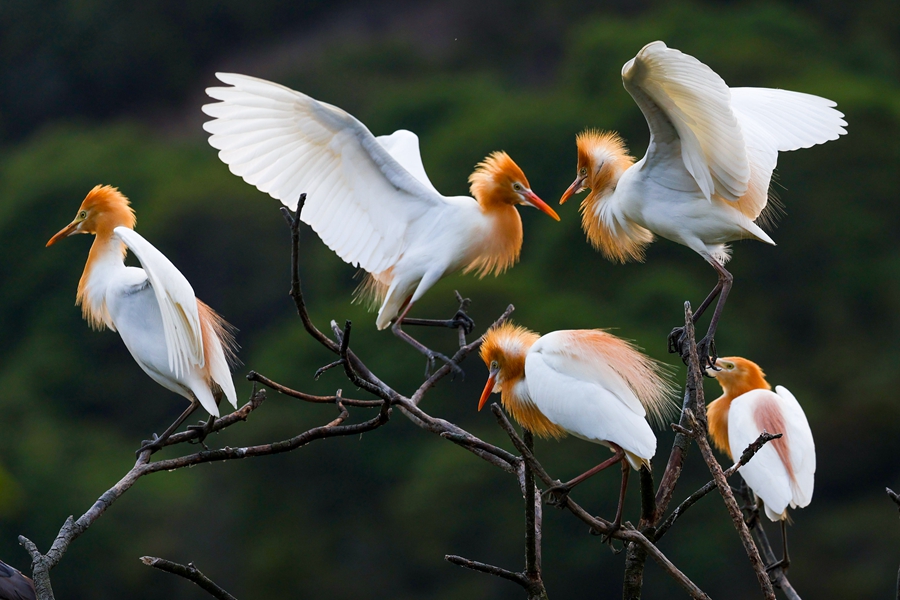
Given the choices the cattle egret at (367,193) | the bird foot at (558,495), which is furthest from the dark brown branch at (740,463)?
Result: the cattle egret at (367,193)

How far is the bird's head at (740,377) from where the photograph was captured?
Result: 170 inches

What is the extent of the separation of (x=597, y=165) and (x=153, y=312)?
1.55 m

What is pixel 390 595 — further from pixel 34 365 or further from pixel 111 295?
pixel 111 295

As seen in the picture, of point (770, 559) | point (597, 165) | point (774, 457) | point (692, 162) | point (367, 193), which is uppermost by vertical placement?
point (692, 162)

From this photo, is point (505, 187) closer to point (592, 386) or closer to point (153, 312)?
point (592, 386)

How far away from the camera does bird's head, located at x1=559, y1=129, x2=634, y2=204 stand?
3957 millimetres

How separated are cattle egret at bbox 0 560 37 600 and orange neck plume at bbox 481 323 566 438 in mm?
1443

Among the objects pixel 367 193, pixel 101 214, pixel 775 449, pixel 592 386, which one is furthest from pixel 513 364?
pixel 101 214

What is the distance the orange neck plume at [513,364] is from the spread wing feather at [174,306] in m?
0.88

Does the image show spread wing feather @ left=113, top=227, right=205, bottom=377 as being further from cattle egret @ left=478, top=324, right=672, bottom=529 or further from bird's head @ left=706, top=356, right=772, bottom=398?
bird's head @ left=706, top=356, right=772, bottom=398

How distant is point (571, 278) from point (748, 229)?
16.6m

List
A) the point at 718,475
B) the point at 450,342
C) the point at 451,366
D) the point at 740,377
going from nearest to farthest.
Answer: the point at 718,475 < the point at 451,366 < the point at 740,377 < the point at 450,342

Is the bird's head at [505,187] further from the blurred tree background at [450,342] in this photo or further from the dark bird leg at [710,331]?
the blurred tree background at [450,342]

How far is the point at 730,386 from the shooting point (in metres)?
4.38
